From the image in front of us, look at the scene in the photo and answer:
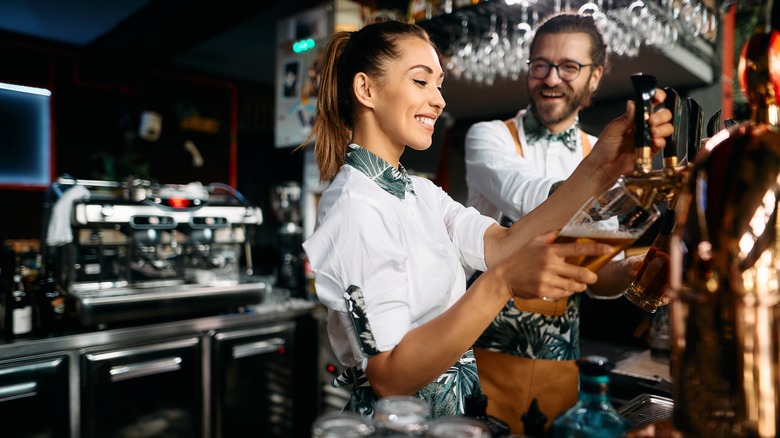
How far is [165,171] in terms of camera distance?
5.26 meters

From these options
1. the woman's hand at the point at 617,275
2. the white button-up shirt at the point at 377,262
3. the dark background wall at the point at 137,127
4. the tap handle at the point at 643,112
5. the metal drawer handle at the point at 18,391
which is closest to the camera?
the tap handle at the point at 643,112

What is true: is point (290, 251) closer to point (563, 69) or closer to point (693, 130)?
point (563, 69)

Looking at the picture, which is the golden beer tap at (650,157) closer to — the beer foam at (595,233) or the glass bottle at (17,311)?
the beer foam at (595,233)

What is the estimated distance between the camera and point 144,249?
9.04 feet

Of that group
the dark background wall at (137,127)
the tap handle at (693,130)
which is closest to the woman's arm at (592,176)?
the tap handle at (693,130)

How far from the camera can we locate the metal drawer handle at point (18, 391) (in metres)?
2.25

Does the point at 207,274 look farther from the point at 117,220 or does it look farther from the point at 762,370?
the point at 762,370

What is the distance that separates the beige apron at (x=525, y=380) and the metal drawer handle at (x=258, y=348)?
6.04ft

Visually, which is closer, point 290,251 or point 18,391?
point 18,391

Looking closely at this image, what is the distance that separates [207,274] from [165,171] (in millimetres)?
2697

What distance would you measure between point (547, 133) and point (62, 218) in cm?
241

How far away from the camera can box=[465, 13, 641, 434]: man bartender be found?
4.31 ft

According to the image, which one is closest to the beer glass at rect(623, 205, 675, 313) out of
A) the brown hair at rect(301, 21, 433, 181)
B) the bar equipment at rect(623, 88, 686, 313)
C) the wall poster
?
the bar equipment at rect(623, 88, 686, 313)

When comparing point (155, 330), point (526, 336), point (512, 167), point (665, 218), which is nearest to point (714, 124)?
point (665, 218)
